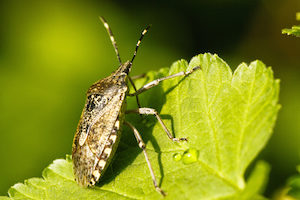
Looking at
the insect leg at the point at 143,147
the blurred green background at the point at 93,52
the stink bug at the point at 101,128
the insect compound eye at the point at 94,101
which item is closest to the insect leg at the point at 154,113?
the stink bug at the point at 101,128

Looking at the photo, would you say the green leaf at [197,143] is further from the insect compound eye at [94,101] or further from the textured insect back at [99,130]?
the insect compound eye at [94,101]

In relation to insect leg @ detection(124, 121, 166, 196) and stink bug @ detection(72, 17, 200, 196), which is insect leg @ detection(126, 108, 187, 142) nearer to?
stink bug @ detection(72, 17, 200, 196)

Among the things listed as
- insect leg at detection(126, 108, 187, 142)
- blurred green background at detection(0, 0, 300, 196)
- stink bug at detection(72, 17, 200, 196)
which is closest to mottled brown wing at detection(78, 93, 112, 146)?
stink bug at detection(72, 17, 200, 196)

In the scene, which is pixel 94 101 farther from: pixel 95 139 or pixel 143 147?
pixel 143 147

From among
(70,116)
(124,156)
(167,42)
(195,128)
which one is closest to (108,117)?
(124,156)

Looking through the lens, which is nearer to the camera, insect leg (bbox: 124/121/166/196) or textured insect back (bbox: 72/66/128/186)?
insect leg (bbox: 124/121/166/196)

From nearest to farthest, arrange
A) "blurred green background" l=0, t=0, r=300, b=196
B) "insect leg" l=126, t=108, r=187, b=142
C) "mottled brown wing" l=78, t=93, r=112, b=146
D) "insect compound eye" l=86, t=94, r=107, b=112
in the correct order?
"insect leg" l=126, t=108, r=187, b=142 → "mottled brown wing" l=78, t=93, r=112, b=146 → "insect compound eye" l=86, t=94, r=107, b=112 → "blurred green background" l=0, t=0, r=300, b=196
